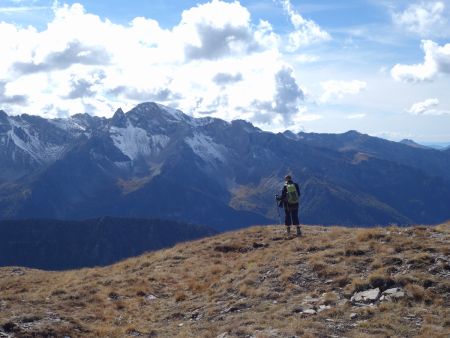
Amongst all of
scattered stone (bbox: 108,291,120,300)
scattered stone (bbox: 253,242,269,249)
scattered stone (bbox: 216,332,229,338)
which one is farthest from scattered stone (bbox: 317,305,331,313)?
scattered stone (bbox: 253,242,269,249)

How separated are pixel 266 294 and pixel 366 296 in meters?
4.42

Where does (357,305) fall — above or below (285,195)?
below

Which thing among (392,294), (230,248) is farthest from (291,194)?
(392,294)

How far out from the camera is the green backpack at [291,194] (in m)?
35.2

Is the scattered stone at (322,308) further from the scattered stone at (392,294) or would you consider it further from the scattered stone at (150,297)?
the scattered stone at (150,297)

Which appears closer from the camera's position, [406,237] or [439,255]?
[439,255]

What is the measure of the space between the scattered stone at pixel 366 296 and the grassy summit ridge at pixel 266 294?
13 centimetres

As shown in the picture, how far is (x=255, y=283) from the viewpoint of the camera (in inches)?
976

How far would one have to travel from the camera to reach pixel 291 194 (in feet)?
116

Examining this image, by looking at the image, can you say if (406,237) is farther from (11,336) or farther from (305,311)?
(11,336)

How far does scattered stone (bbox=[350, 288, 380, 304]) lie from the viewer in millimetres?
20609

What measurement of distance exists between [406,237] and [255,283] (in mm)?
8919

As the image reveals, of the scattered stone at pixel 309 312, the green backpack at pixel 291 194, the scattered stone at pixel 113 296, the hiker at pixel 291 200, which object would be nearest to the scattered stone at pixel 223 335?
the scattered stone at pixel 309 312

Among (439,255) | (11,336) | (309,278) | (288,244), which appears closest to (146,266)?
(288,244)
